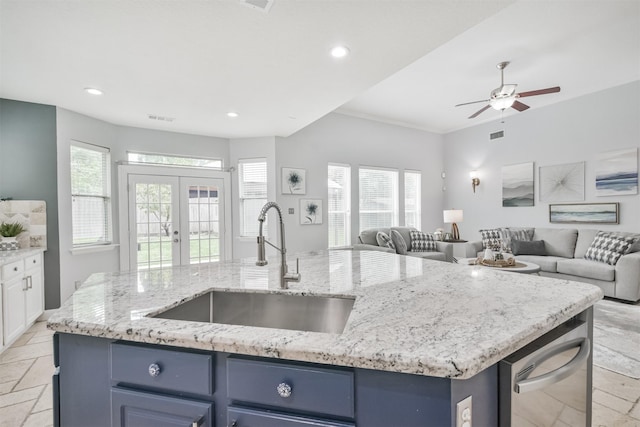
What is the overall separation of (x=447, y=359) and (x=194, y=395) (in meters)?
0.71

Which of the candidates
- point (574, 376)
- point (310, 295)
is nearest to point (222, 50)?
point (310, 295)

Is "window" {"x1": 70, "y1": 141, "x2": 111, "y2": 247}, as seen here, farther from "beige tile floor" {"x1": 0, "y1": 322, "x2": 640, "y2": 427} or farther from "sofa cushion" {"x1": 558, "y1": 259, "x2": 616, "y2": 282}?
"sofa cushion" {"x1": 558, "y1": 259, "x2": 616, "y2": 282}

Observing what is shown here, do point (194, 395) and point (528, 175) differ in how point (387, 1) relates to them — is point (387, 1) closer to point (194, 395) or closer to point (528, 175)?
point (194, 395)

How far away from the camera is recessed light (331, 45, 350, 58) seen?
2273 millimetres

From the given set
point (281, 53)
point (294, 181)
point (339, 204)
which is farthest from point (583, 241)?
point (281, 53)

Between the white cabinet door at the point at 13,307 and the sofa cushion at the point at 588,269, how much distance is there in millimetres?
6421

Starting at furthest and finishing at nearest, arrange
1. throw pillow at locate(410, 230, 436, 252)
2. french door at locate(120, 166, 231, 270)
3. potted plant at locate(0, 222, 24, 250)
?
throw pillow at locate(410, 230, 436, 252) < french door at locate(120, 166, 231, 270) < potted plant at locate(0, 222, 24, 250)

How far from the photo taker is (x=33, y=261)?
3.20 metres

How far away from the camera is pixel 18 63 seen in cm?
251

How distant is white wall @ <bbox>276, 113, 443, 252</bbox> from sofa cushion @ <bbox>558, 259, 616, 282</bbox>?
284cm

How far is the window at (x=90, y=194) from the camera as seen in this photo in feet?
12.8

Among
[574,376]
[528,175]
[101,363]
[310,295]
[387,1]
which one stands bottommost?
[574,376]

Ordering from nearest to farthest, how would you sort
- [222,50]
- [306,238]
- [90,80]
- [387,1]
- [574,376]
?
1. [574,376]
2. [387,1]
3. [222,50]
4. [90,80]
5. [306,238]

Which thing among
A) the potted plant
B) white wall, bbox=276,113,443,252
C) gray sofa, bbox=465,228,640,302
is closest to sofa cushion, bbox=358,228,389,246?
white wall, bbox=276,113,443,252
